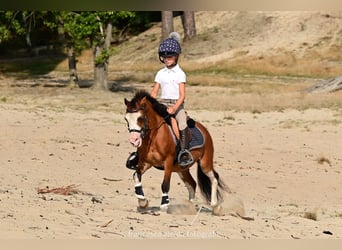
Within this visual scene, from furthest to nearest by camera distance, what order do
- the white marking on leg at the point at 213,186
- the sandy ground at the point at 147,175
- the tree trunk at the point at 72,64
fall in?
the tree trunk at the point at 72,64 < the white marking on leg at the point at 213,186 < the sandy ground at the point at 147,175

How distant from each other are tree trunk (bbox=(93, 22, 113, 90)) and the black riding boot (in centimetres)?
2039

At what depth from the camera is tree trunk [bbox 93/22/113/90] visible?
28.9 meters

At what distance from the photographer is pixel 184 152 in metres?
8.50

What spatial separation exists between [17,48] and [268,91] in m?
25.6

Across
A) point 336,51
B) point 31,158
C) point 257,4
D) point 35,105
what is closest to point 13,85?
point 35,105

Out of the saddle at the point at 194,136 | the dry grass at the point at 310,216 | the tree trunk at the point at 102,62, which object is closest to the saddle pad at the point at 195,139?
the saddle at the point at 194,136

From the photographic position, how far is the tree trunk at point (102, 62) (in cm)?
2890

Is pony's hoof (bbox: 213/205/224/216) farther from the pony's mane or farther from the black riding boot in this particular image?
the pony's mane

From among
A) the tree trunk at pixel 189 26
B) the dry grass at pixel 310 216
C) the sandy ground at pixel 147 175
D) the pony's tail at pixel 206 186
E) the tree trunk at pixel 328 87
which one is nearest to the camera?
the sandy ground at pixel 147 175

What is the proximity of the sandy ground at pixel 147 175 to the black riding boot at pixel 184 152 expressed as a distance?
1.62ft

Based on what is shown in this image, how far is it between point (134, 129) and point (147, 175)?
600 cm

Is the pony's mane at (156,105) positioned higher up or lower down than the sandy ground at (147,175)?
higher up

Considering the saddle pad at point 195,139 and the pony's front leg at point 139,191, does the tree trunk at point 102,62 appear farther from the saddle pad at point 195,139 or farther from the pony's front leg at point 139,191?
the pony's front leg at point 139,191

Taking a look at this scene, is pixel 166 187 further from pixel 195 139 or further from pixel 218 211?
pixel 218 211
